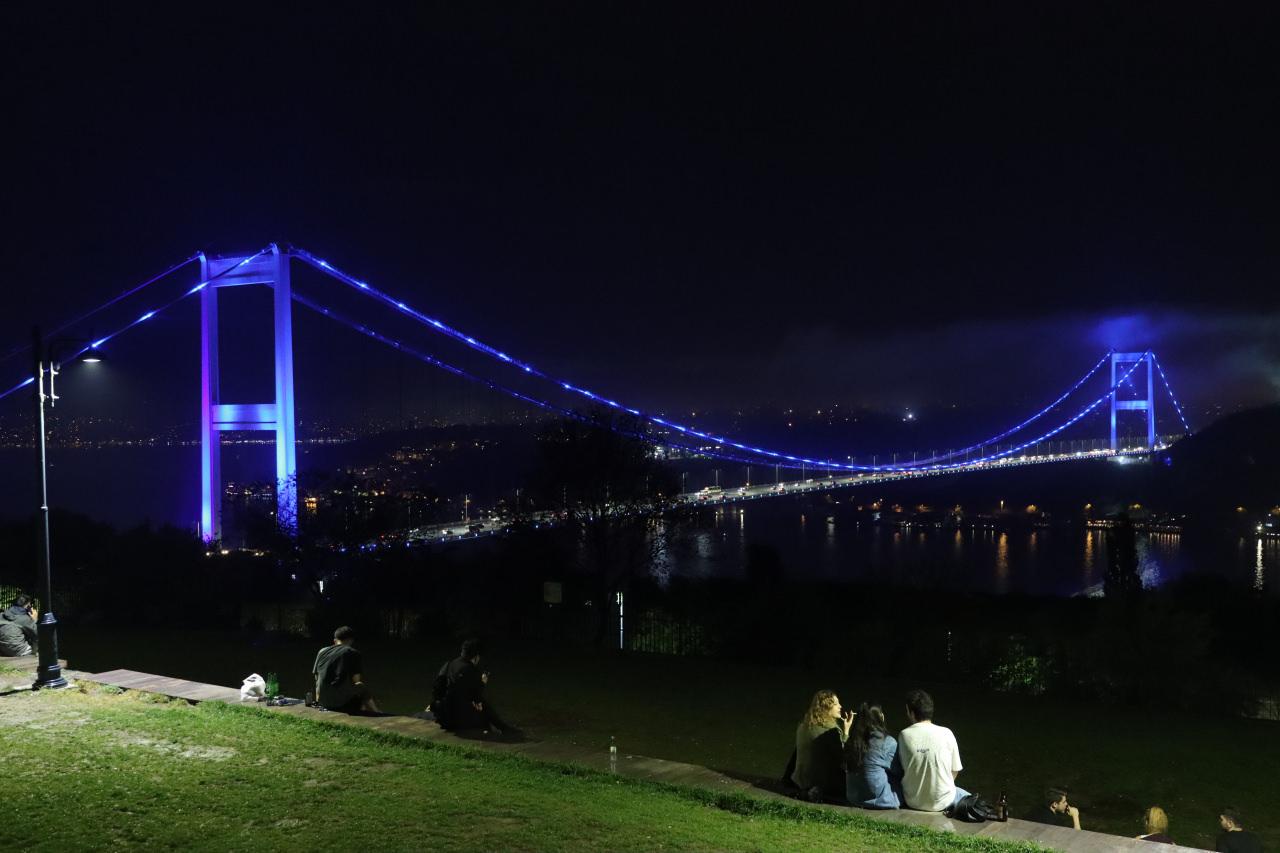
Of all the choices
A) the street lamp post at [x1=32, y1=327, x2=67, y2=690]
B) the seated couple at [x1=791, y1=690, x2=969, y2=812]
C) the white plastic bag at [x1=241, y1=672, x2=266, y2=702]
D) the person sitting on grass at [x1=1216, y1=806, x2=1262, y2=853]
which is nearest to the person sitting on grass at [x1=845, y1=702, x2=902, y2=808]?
the seated couple at [x1=791, y1=690, x2=969, y2=812]

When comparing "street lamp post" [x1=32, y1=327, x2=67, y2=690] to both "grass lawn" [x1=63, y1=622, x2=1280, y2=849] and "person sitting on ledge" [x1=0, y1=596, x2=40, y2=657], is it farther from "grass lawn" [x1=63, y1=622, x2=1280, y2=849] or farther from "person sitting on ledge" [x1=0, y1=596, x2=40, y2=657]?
"grass lawn" [x1=63, y1=622, x2=1280, y2=849]

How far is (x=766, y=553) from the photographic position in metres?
22.9

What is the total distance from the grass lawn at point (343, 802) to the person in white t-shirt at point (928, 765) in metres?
0.34

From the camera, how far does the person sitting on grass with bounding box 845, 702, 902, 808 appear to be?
562cm

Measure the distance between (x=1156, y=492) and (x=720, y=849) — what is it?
52917 mm

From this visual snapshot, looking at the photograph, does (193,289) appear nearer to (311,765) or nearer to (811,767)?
(311,765)

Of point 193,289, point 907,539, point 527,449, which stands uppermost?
point 193,289

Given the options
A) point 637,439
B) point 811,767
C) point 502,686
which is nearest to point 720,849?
point 811,767

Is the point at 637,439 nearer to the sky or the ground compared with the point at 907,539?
nearer to the sky

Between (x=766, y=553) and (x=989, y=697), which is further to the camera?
(x=766, y=553)

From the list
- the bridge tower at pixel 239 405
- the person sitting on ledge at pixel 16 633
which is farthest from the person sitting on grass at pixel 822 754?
the bridge tower at pixel 239 405

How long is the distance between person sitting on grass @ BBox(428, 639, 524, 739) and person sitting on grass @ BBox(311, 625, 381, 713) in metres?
0.72

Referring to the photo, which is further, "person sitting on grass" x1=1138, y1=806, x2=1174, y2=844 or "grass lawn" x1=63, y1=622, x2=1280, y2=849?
"grass lawn" x1=63, y1=622, x2=1280, y2=849

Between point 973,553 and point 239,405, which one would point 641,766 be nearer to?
point 239,405
